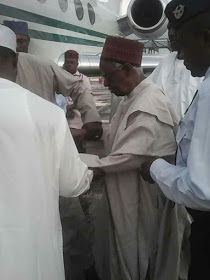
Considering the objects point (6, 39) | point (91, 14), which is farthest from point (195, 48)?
point (91, 14)

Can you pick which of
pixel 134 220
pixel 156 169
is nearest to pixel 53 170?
pixel 156 169

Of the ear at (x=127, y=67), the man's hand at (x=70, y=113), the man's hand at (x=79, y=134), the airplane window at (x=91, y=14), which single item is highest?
the ear at (x=127, y=67)

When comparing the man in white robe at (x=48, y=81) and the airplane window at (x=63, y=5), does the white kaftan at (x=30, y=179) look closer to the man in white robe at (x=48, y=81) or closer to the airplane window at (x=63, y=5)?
the man in white robe at (x=48, y=81)

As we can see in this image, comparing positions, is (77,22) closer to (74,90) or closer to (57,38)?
(57,38)

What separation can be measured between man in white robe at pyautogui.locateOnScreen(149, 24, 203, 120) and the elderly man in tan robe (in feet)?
3.77

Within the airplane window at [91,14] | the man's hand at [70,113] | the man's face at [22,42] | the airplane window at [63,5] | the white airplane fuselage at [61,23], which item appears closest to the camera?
the man's face at [22,42]

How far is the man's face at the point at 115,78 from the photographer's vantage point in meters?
1.92

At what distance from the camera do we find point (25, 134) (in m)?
1.16

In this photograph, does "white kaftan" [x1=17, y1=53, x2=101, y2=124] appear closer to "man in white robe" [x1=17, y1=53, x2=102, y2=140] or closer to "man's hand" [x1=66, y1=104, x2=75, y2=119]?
"man in white robe" [x1=17, y1=53, x2=102, y2=140]

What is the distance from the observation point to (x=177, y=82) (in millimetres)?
3217

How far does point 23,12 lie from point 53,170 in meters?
4.26

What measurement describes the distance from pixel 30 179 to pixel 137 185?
81 centimetres

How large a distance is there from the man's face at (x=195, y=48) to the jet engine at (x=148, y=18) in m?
6.05

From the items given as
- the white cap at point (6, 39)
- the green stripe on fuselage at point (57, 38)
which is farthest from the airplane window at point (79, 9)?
the white cap at point (6, 39)
